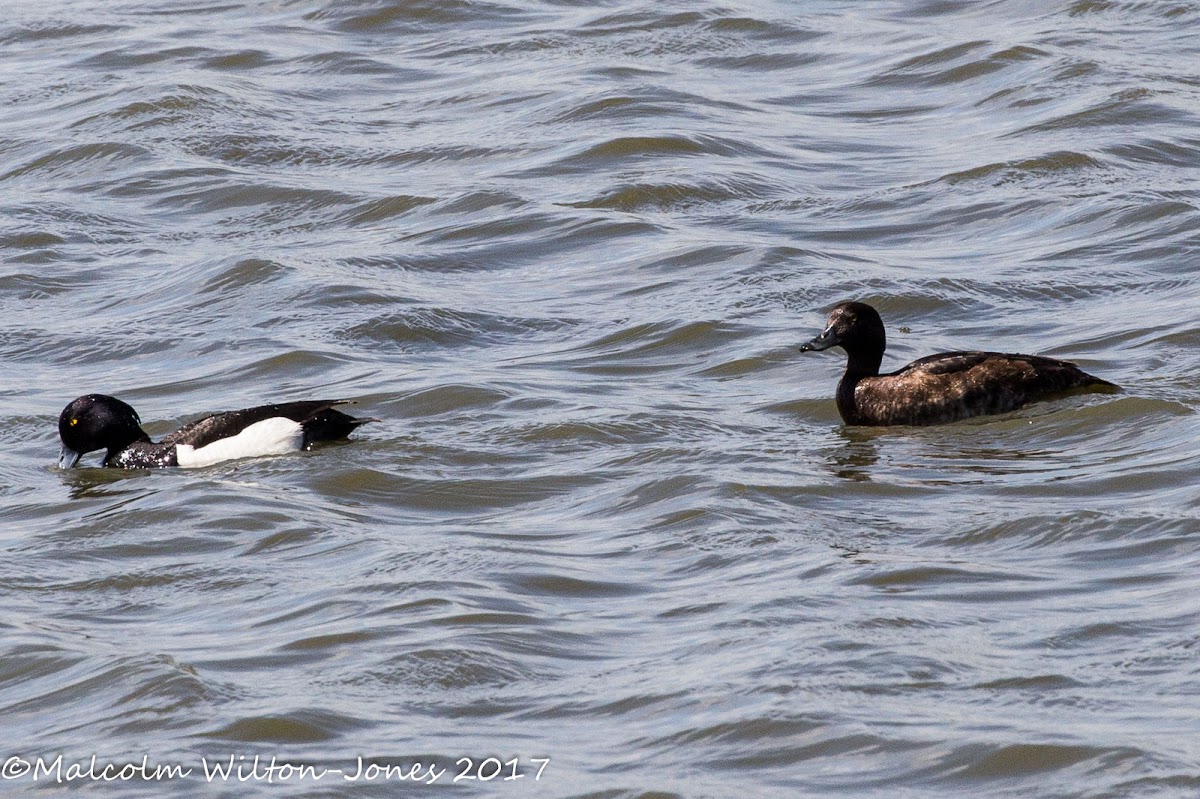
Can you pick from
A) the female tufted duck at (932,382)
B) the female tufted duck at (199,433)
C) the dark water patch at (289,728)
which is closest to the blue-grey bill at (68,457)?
the female tufted duck at (199,433)

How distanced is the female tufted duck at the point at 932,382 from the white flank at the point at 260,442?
2.66 metres

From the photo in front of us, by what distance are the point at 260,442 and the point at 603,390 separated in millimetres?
1954

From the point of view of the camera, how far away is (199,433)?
10.4 m

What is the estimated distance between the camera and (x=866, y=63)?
1909 centimetres

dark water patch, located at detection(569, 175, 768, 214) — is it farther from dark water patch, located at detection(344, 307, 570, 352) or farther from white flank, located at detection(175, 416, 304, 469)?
white flank, located at detection(175, 416, 304, 469)

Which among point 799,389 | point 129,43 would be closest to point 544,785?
point 799,389

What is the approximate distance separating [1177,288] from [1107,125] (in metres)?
3.95

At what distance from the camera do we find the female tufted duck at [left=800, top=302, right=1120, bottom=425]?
1045 cm

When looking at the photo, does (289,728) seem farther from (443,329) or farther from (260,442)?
(443,329)

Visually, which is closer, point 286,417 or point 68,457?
point 286,417

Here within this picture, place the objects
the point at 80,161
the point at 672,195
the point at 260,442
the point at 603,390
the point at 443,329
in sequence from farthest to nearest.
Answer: the point at 80,161 → the point at 672,195 → the point at 443,329 → the point at 603,390 → the point at 260,442

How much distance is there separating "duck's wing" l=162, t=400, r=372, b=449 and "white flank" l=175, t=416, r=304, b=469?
0.03 meters

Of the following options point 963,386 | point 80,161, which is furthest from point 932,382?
point 80,161

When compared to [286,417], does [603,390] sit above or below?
below
